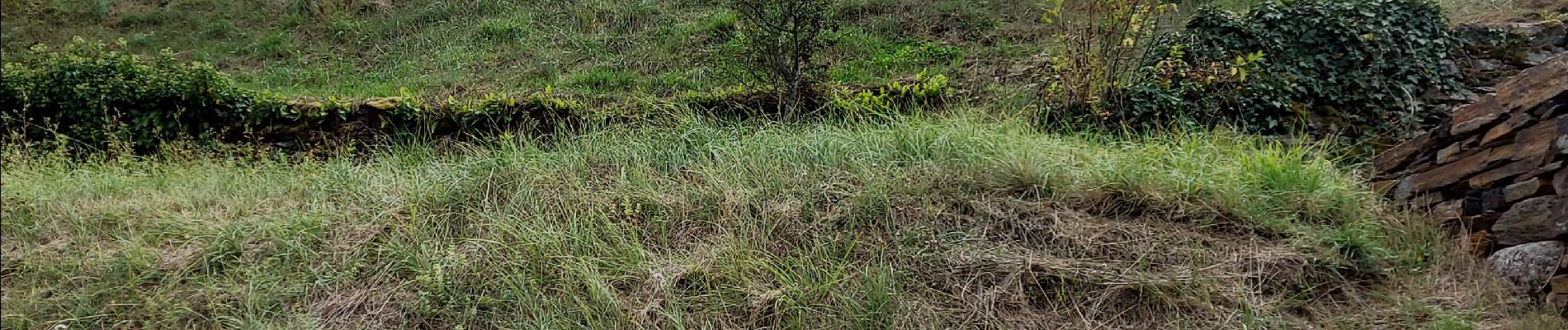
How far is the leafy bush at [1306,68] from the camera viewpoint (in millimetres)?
5258

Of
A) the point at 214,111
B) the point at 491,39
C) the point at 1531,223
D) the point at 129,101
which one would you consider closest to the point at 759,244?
the point at 1531,223

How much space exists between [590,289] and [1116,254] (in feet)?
6.59

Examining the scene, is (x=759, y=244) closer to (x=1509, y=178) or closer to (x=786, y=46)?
(x=786, y=46)

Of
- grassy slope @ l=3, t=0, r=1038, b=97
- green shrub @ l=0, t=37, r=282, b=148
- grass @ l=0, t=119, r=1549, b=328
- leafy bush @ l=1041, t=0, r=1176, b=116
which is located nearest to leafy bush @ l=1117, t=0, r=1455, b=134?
leafy bush @ l=1041, t=0, r=1176, b=116

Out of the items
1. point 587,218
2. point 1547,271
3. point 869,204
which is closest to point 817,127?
point 869,204

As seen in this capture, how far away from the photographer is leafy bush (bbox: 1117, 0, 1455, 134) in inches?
207

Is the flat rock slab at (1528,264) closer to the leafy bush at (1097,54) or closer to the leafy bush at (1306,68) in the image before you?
the leafy bush at (1306,68)

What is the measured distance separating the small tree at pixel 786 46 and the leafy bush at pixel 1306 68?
1.97m

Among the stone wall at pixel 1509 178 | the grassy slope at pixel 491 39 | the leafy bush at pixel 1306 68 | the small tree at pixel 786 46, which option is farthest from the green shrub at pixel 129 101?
the stone wall at pixel 1509 178

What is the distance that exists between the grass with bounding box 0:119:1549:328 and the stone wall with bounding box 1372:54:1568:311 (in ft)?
0.51

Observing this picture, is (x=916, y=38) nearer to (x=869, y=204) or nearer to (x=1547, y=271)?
(x=869, y=204)

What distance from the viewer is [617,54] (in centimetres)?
760

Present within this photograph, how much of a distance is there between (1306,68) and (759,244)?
3959 millimetres

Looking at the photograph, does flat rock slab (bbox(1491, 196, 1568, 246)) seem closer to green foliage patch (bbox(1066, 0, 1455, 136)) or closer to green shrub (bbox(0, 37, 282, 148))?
green foliage patch (bbox(1066, 0, 1455, 136))
